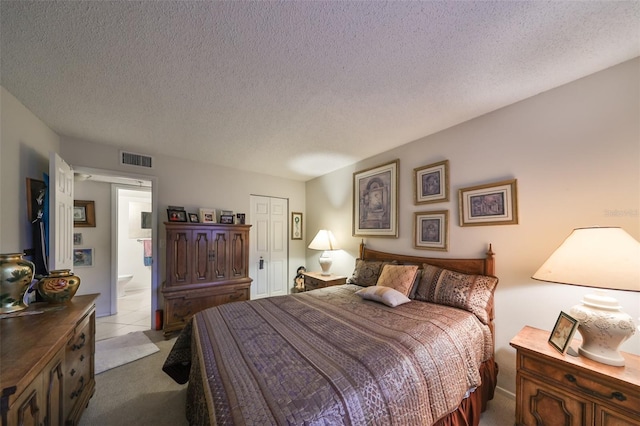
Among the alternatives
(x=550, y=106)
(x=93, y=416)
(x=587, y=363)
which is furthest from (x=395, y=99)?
(x=93, y=416)

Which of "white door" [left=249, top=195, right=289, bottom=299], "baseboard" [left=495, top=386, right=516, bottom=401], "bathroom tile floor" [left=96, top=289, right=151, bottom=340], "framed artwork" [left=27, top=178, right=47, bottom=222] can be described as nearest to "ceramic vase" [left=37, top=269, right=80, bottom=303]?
"framed artwork" [left=27, top=178, right=47, bottom=222]

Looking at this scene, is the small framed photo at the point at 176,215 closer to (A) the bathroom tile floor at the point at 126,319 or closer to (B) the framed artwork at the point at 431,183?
(A) the bathroom tile floor at the point at 126,319

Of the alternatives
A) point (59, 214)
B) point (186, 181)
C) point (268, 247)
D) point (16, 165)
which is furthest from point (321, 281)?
point (16, 165)

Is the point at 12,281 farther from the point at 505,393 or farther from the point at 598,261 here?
the point at 505,393

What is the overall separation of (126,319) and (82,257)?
1221 mm

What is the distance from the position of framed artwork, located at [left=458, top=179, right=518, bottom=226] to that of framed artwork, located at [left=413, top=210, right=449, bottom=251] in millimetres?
196

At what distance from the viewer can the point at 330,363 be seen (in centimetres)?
118

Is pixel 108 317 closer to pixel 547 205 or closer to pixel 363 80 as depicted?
pixel 363 80

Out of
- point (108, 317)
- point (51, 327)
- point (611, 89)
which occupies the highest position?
point (611, 89)

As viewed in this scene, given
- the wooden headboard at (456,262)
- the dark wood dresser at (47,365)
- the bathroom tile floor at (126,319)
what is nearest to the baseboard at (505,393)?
the wooden headboard at (456,262)

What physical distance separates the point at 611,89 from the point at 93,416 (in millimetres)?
4441

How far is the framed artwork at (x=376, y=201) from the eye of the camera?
3.06m

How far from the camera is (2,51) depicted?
1.42 metres

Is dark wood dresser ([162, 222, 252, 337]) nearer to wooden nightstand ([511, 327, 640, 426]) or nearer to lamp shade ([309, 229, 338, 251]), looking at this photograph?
lamp shade ([309, 229, 338, 251])
